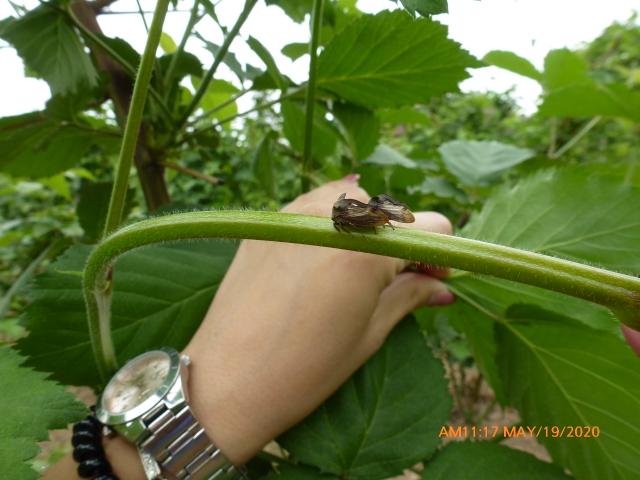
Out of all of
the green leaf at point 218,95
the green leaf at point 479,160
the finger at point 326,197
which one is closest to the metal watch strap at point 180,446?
the finger at point 326,197

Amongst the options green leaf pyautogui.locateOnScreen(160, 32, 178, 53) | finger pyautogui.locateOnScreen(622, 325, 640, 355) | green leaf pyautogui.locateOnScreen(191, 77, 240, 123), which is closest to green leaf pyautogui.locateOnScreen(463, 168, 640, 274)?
finger pyautogui.locateOnScreen(622, 325, 640, 355)

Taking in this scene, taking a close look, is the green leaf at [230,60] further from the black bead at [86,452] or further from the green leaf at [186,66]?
the black bead at [86,452]

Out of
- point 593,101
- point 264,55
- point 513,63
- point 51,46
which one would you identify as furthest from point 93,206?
point 593,101

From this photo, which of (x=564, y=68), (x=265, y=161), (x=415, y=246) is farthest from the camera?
(x=564, y=68)

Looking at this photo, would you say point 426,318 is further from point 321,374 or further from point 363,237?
point 363,237

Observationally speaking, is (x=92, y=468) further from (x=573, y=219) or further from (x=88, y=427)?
(x=573, y=219)

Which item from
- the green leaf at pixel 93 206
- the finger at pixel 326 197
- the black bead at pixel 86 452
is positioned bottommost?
the black bead at pixel 86 452
